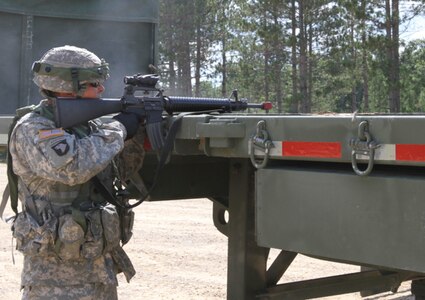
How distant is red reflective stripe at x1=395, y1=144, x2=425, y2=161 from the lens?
2094 millimetres

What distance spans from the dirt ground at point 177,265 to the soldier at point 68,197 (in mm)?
1751

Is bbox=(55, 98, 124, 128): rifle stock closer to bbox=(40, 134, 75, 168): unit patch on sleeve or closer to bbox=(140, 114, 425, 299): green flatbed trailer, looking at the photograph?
bbox=(40, 134, 75, 168): unit patch on sleeve

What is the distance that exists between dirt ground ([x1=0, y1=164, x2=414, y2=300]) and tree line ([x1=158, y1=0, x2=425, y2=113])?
1181 cm

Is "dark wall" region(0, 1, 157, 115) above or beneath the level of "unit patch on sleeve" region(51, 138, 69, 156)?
above

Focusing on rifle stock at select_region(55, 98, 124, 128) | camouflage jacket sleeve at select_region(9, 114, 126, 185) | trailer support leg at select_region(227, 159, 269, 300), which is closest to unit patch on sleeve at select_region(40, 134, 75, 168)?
camouflage jacket sleeve at select_region(9, 114, 126, 185)

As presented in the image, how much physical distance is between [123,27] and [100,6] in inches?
10.8

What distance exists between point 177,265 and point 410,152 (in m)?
4.71

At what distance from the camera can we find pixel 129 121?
2.98 metres

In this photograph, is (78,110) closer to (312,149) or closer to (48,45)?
(312,149)

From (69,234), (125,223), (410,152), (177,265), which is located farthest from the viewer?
(177,265)

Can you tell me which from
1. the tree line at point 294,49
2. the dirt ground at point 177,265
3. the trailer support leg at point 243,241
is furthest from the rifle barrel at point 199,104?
the tree line at point 294,49

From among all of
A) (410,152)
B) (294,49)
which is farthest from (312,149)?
(294,49)

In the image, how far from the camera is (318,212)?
2.36 meters

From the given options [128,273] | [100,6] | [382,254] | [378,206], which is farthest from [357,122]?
[100,6]
